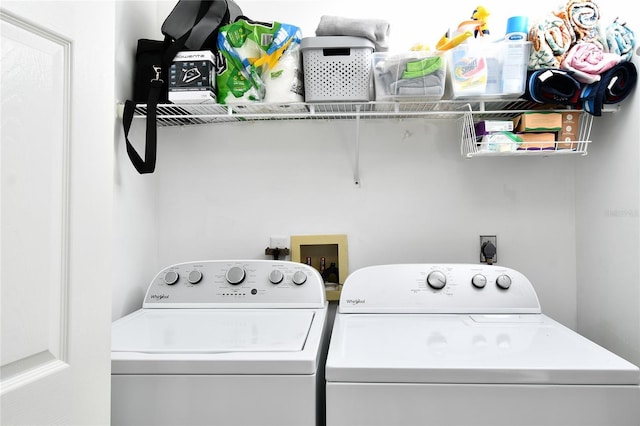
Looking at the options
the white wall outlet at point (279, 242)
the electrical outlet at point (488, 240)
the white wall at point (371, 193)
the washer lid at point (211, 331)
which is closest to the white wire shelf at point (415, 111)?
the white wall at point (371, 193)

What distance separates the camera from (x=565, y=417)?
3.25ft

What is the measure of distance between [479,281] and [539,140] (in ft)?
1.69

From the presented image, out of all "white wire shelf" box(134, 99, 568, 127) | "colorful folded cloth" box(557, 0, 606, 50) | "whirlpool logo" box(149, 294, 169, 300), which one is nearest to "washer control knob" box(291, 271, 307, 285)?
"whirlpool logo" box(149, 294, 169, 300)

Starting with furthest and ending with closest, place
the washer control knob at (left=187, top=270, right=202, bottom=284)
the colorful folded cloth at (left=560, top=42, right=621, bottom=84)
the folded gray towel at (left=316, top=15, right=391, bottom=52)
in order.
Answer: the washer control knob at (left=187, top=270, right=202, bottom=284) → the folded gray towel at (left=316, top=15, right=391, bottom=52) → the colorful folded cloth at (left=560, top=42, right=621, bottom=84)

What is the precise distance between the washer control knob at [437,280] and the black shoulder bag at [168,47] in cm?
104

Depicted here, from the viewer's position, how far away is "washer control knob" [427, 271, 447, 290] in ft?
5.09

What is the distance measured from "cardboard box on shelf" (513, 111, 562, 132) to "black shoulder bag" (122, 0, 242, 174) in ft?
3.58

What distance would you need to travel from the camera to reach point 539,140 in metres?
1.52

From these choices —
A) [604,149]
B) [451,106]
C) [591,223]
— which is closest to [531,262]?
[591,223]

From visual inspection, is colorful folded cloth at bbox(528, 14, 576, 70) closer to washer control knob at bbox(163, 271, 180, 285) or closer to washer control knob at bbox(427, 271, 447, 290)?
washer control knob at bbox(427, 271, 447, 290)

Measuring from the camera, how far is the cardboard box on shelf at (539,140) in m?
1.51

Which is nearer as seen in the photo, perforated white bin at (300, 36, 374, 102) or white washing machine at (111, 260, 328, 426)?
white washing machine at (111, 260, 328, 426)

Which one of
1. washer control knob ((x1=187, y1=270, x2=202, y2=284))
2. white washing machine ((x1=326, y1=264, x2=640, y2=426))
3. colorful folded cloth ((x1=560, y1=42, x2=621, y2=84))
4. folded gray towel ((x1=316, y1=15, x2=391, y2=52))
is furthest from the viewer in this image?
washer control knob ((x1=187, y1=270, x2=202, y2=284))

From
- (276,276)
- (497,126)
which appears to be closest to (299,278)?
(276,276)
